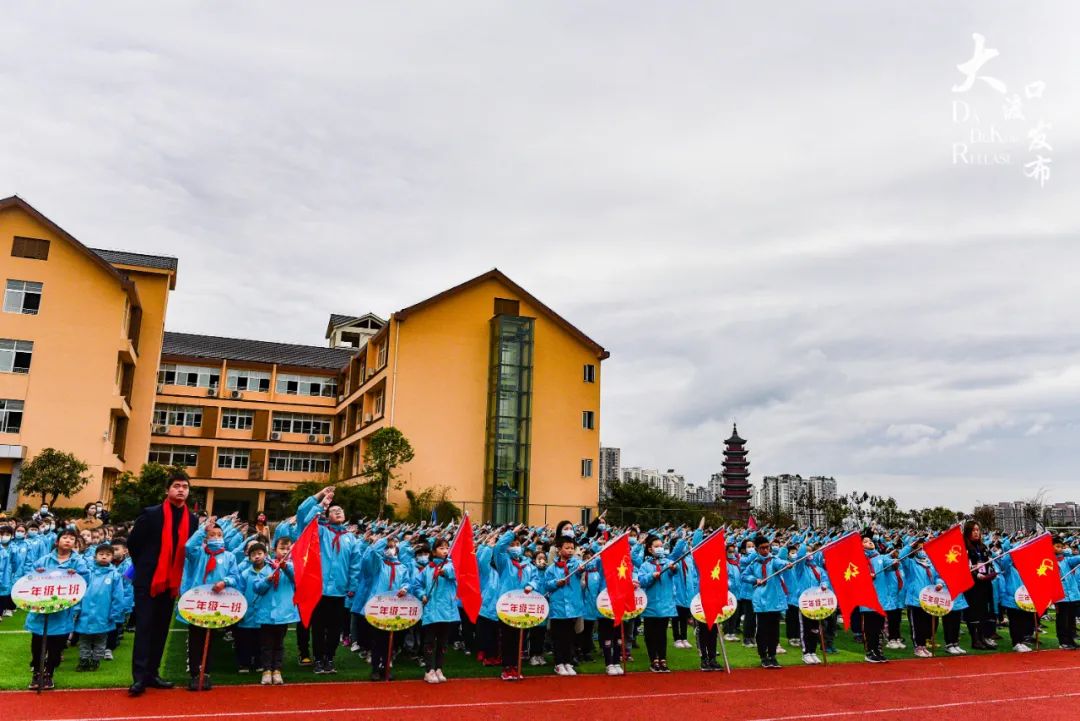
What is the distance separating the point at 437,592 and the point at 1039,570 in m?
10.2

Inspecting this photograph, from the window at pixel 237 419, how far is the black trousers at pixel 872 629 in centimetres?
4310

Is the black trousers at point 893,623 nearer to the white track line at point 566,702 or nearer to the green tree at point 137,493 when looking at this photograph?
the white track line at point 566,702

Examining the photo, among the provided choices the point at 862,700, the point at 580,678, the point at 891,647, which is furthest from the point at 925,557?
the point at 580,678

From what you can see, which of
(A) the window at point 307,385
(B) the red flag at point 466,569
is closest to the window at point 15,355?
(A) the window at point 307,385

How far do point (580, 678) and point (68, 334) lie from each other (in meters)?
30.8

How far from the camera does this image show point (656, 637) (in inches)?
440

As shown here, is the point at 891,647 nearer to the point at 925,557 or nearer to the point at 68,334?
the point at 925,557

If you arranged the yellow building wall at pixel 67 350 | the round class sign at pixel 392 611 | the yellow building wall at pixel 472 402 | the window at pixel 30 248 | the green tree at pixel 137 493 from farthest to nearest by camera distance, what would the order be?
the yellow building wall at pixel 472 402
the window at pixel 30 248
the yellow building wall at pixel 67 350
the green tree at pixel 137 493
the round class sign at pixel 392 611

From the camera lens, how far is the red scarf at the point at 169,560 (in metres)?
8.16

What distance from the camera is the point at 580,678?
10.3m

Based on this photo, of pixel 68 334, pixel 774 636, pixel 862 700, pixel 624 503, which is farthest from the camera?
pixel 624 503

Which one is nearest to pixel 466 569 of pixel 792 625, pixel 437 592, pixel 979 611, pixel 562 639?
pixel 437 592

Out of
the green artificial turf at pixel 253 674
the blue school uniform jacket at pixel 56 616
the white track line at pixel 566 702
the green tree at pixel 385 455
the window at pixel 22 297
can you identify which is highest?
the window at pixel 22 297

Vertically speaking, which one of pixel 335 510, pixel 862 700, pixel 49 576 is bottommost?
pixel 862 700
